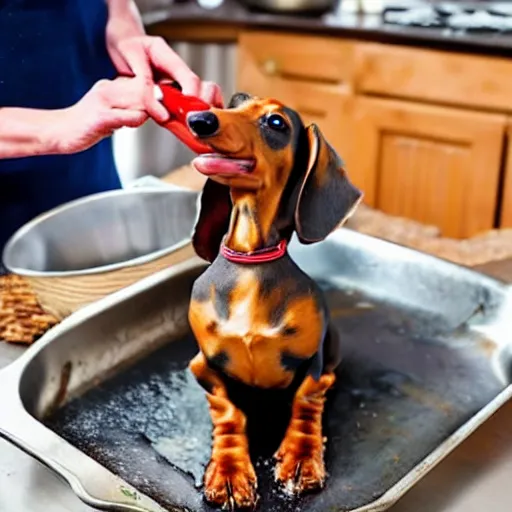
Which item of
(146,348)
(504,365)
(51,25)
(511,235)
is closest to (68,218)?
(146,348)

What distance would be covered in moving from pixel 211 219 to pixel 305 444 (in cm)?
19

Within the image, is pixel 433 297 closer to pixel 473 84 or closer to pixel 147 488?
pixel 147 488

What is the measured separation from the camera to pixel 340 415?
74cm

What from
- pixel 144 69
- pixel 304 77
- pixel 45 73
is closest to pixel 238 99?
pixel 144 69

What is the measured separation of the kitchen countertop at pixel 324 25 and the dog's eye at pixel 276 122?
1339 millimetres

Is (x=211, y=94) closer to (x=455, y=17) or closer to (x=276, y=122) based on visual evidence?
(x=276, y=122)

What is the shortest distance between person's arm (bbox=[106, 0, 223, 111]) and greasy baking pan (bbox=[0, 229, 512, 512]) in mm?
173

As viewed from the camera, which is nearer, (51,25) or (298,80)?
(51,25)

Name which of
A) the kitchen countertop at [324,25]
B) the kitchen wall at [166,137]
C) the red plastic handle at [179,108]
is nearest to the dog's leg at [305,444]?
the red plastic handle at [179,108]

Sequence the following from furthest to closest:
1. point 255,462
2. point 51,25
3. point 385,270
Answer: point 51,25
point 385,270
point 255,462

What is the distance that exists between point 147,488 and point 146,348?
0.21 m

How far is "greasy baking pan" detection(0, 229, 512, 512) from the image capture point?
638 mm

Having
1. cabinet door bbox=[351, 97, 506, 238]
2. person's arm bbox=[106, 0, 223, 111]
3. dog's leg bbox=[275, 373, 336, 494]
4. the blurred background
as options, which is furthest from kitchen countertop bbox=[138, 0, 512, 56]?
dog's leg bbox=[275, 373, 336, 494]

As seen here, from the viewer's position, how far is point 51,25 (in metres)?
1.14
